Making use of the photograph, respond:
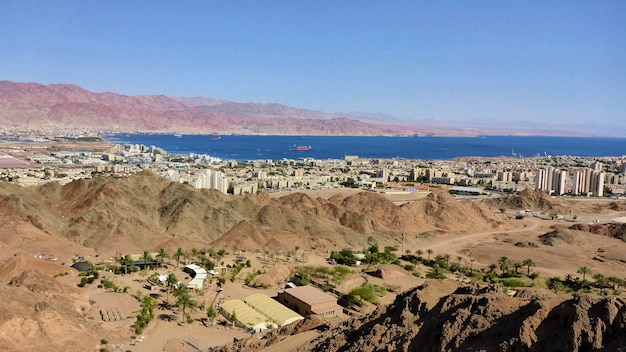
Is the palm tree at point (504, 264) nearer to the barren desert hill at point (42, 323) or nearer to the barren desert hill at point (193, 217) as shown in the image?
the barren desert hill at point (193, 217)

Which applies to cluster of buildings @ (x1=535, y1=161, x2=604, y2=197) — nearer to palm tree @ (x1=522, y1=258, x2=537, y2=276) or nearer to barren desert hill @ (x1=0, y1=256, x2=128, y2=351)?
palm tree @ (x1=522, y1=258, x2=537, y2=276)

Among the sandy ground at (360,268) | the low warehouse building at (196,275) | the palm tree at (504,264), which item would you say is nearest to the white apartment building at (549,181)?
the sandy ground at (360,268)

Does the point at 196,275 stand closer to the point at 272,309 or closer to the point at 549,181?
the point at 272,309

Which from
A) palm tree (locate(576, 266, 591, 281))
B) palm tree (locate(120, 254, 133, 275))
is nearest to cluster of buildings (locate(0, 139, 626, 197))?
palm tree (locate(120, 254, 133, 275))

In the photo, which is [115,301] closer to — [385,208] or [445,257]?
[445,257]

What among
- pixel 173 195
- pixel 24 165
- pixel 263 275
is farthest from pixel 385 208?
pixel 24 165

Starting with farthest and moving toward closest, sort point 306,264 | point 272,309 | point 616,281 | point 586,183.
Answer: point 586,183 → point 306,264 → point 616,281 → point 272,309

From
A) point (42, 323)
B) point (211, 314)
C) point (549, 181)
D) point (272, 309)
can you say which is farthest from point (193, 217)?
point (549, 181)
